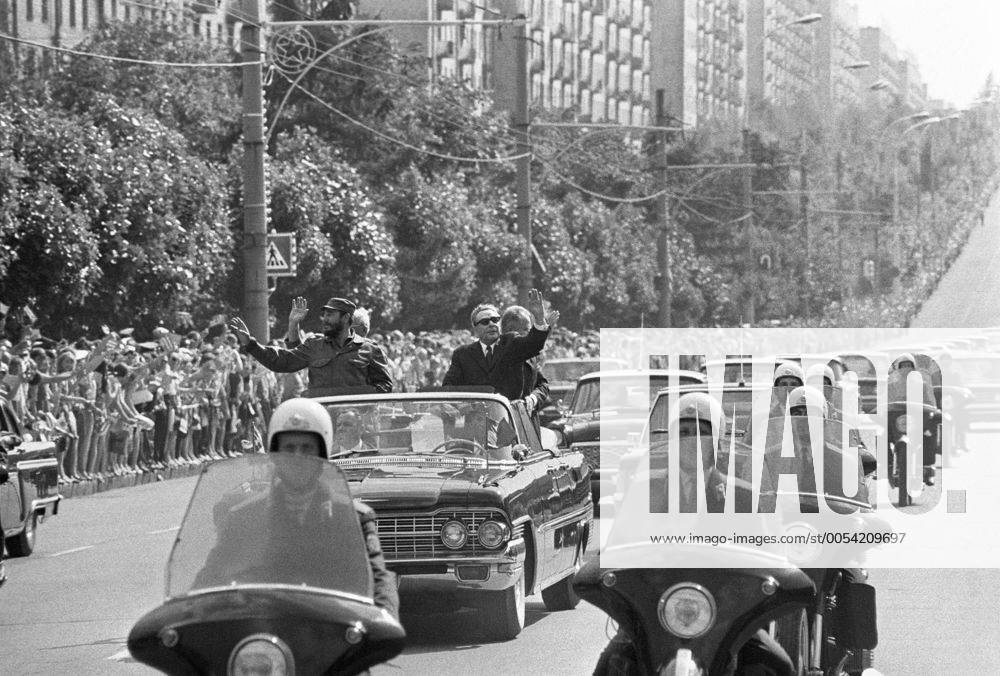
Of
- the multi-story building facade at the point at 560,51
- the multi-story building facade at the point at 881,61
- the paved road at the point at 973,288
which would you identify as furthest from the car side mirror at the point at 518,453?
the multi-story building facade at the point at 560,51

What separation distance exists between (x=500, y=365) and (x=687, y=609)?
27.5 feet

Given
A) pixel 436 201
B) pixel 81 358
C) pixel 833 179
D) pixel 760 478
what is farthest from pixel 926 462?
pixel 833 179

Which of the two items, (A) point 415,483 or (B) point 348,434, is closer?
(A) point 415,483

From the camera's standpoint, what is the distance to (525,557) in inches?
464

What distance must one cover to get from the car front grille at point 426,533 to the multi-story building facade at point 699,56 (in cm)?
8682

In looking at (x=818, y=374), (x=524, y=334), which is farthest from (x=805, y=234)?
(x=818, y=374)

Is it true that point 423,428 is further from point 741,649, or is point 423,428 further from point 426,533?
point 741,649

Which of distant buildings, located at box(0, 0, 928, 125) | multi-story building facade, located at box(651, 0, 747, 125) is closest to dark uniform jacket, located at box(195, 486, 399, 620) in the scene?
distant buildings, located at box(0, 0, 928, 125)

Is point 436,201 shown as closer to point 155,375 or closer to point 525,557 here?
point 155,375

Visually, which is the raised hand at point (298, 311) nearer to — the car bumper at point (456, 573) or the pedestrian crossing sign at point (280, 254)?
the car bumper at point (456, 573)

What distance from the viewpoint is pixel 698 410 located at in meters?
7.40

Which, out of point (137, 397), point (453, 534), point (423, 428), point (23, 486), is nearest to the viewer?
point (453, 534)

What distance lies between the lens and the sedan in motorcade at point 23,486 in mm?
15484

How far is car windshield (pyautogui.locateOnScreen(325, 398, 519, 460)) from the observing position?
12148mm
